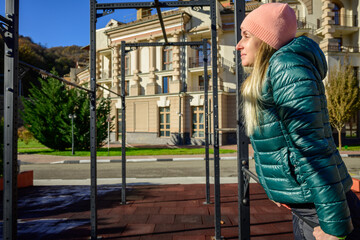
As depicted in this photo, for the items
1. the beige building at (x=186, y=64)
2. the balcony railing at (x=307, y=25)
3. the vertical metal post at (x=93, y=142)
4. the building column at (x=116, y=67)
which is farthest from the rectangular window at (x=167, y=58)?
the vertical metal post at (x=93, y=142)

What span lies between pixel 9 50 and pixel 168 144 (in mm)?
21805

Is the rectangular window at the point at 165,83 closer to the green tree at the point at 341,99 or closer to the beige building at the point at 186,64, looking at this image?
the beige building at the point at 186,64

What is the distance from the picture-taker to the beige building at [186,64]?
2150 cm

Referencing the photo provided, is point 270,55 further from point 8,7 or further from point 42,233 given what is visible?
point 42,233

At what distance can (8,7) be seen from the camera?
1786 mm

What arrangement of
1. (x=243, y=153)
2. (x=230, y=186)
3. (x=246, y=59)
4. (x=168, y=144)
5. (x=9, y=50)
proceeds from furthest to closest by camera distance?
(x=168, y=144) → (x=230, y=186) → (x=243, y=153) → (x=9, y=50) → (x=246, y=59)

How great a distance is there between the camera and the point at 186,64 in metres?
23.4

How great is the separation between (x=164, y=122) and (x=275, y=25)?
23010mm

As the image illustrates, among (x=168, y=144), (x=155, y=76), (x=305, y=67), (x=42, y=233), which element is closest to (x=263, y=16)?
(x=305, y=67)

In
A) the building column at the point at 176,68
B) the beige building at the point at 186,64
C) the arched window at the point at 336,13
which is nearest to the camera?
the beige building at the point at 186,64

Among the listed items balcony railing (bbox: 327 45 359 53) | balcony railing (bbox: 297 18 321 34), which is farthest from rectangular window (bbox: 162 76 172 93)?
balcony railing (bbox: 327 45 359 53)

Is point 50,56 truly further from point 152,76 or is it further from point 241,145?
point 241,145

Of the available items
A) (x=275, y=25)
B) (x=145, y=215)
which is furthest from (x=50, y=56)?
(x=275, y=25)

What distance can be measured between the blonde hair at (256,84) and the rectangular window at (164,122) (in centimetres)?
2261
